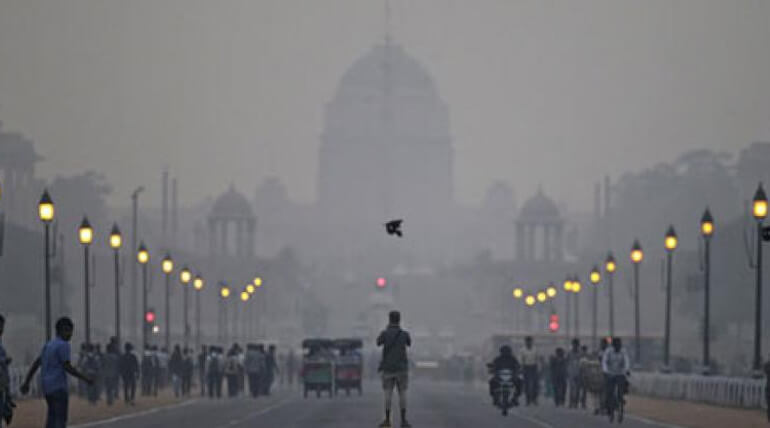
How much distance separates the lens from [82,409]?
6744cm

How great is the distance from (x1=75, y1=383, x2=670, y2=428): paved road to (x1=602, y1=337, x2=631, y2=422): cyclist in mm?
623

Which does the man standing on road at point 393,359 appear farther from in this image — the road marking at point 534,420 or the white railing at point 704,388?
the white railing at point 704,388

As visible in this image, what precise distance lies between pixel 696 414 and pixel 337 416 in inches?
398

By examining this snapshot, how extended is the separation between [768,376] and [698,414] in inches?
283

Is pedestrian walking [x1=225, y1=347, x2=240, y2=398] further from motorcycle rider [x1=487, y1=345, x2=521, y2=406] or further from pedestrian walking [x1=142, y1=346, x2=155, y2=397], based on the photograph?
motorcycle rider [x1=487, y1=345, x2=521, y2=406]

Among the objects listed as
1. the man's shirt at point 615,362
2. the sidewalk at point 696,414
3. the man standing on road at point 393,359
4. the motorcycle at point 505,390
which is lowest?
the sidewalk at point 696,414

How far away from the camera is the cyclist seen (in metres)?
62.0

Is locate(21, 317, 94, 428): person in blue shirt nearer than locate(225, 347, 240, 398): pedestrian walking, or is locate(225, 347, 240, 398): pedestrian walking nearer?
locate(21, 317, 94, 428): person in blue shirt

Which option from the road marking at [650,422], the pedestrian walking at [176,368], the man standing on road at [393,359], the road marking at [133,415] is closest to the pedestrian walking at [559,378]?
the road marking at [650,422]

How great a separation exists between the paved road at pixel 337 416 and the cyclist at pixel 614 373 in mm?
623

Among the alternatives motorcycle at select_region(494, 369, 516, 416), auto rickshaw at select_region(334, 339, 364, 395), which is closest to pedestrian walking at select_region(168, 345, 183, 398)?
auto rickshaw at select_region(334, 339, 364, 395)

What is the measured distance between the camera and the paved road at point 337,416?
5738 cm

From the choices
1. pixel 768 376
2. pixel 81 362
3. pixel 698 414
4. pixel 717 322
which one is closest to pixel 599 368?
pixel 698 414

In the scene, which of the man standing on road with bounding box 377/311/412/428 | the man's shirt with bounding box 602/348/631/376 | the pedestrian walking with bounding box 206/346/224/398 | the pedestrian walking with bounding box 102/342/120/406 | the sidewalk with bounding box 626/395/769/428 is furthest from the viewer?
the pedestrian walking with bounding box 206/346/224/398
